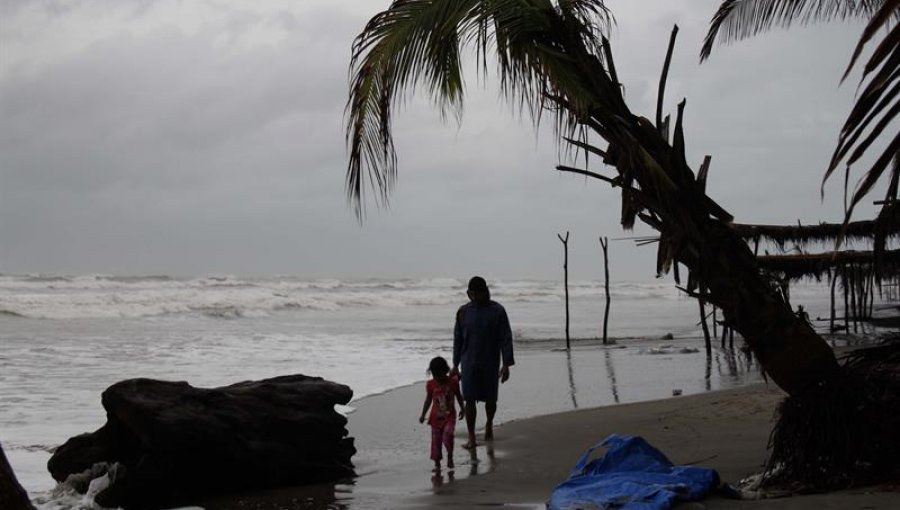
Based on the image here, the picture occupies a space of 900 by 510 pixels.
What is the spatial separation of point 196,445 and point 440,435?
2.13m

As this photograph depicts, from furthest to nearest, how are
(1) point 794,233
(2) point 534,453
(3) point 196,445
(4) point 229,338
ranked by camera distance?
(4) point 229,338 → (1) point 794,233 → (2) point 534,453 → (3) point 196,445

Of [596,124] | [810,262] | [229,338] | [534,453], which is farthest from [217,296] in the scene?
[596,124]

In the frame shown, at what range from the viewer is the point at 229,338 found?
2359 centimetres

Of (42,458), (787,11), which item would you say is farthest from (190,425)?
(787,11)

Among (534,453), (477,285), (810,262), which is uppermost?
(810,262)

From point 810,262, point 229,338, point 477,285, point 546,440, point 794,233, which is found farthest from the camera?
point 229,338

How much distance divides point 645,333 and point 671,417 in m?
19.5

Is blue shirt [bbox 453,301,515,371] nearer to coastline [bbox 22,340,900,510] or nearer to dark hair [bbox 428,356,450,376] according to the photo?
dark hair [bbox 428,356,450,376]

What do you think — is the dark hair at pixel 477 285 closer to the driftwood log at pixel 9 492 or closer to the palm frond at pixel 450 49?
the palm frond at pixel 450 49

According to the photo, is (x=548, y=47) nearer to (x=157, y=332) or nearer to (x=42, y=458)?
(x=42, y=458)

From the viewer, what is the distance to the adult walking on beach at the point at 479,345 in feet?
28.8

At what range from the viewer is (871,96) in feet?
13.5

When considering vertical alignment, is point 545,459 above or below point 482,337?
below

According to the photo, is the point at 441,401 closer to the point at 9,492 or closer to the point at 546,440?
the point at 546,440
